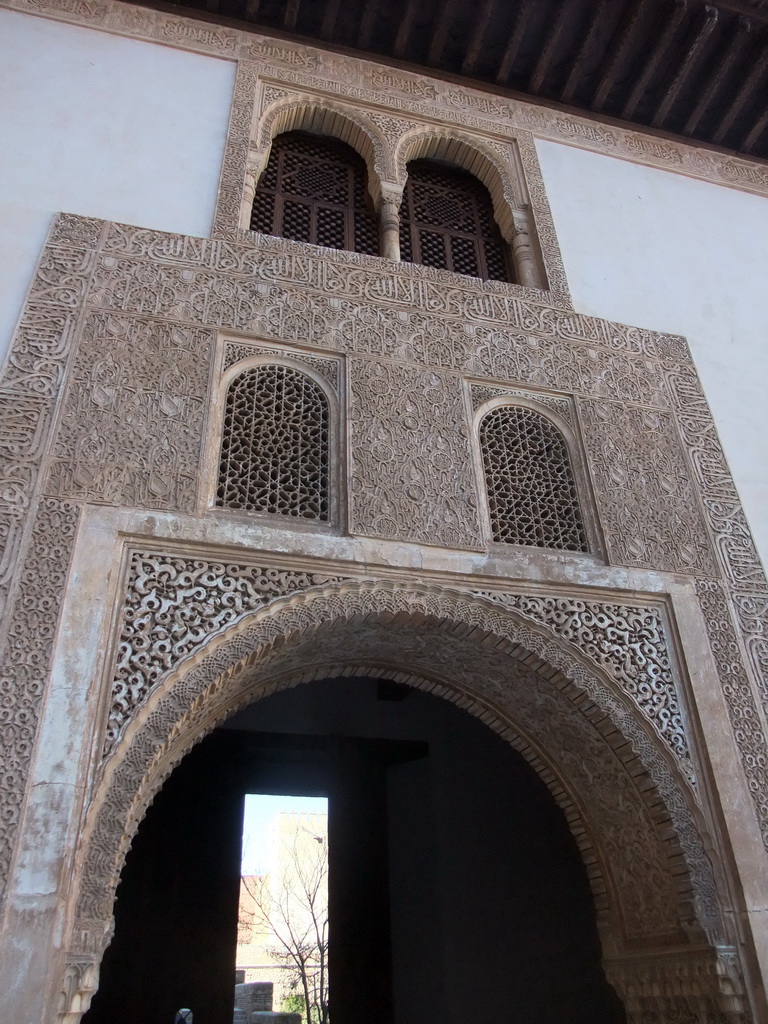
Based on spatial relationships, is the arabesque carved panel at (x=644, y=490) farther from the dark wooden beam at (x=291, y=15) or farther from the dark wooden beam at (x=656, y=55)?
the dark wooden beam at (x=291, y=15)

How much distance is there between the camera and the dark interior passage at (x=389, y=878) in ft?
16.6

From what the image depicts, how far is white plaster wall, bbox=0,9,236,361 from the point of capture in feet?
11.9

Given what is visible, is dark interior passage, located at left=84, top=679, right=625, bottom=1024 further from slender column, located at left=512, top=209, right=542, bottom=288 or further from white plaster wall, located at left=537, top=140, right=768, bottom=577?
slender column, located at left=512, top=209, right=542, bottom=288

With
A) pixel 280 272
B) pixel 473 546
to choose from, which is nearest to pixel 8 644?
pixel 473 546

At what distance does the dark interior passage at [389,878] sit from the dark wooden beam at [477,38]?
392cm

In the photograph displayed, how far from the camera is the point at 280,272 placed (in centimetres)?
373

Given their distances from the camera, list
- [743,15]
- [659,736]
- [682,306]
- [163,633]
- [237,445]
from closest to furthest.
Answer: [163,633] < [659,736] < [237,445] < [682,306] < [743,15]

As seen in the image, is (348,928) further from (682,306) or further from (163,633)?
(682,306)

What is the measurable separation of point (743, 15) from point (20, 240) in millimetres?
4335

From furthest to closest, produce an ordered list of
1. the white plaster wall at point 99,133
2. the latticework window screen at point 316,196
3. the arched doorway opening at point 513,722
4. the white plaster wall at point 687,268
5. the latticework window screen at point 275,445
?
the latticework window screen at point 316,196, the white plaster wall at point 687,268, the white plaster wall at point 99,133, the latticework window screen at point 275,445, the arched doorway opening at point 513,722

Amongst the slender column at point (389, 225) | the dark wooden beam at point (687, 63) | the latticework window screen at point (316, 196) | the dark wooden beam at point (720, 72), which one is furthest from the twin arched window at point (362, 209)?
the dark wooden beam at point (720, 72)

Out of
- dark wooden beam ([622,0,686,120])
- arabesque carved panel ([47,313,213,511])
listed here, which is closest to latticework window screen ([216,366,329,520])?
arabesque carved panel ([47,313,213,511])

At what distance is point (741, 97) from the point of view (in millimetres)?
5273

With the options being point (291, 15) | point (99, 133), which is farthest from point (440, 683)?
point (291, 15)
